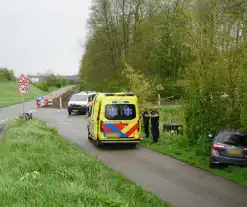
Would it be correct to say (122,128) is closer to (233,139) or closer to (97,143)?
(97,143)

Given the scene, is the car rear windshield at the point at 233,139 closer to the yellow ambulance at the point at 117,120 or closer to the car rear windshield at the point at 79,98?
the yellow ambulance at the point at 117,120

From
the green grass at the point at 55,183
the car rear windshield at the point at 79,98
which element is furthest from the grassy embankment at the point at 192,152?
the car rear windshield at the point at 79,98

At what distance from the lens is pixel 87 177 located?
29.5ft

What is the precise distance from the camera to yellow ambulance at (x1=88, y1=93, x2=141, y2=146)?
17.6 metres

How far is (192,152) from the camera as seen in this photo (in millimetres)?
15859

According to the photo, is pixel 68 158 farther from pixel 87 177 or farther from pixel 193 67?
pixel 193 67

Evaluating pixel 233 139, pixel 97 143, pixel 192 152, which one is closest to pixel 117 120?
pixel 97 143

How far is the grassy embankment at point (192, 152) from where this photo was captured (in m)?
12.4

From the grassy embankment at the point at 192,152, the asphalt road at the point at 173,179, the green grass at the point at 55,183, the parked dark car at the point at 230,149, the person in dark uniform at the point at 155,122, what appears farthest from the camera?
the person in dark uniform at the point at 155,122

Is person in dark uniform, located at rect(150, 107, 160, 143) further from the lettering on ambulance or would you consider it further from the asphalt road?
the asphalt road

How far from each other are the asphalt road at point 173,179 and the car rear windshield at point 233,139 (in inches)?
44.6

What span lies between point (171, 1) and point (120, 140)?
112 ft

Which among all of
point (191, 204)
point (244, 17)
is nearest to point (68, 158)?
point (191, 204)

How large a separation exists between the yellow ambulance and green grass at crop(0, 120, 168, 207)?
475 centimetres
